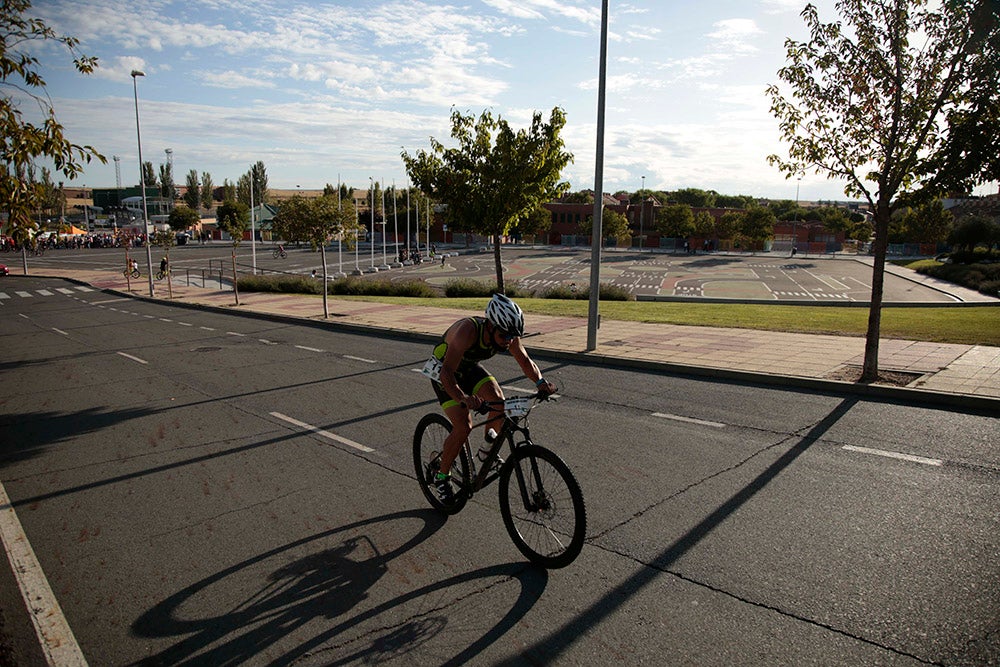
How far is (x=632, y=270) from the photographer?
58562 millimetres

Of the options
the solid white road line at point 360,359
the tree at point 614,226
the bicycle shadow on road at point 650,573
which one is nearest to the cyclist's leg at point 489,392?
the bicycle shadow on road at point 650,573

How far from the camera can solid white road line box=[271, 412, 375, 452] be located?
7266 mm

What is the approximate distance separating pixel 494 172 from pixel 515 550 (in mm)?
13552

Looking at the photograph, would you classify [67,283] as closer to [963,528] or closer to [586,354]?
[586,354]

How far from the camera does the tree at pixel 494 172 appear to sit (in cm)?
1662

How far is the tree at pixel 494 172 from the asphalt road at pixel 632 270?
24.4 meters

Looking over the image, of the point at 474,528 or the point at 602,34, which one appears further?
the point at 602,34

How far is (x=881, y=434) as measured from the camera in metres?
7.18

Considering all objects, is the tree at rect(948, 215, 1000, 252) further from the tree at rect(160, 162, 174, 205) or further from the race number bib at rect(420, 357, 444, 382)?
the tree at rect(160, 162, 174, 205)

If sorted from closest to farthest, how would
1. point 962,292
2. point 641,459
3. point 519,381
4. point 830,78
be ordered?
point 641,459, point 830,78, point 519,381, point 962,292

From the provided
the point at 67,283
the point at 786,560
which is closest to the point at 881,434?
the point at 786,560

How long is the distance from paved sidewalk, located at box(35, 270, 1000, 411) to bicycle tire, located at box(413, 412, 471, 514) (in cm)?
650

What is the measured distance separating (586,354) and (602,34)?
672 cm

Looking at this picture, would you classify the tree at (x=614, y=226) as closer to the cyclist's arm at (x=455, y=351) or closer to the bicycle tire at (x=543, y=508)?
the cyclist's arm at (x=455, y=351)
